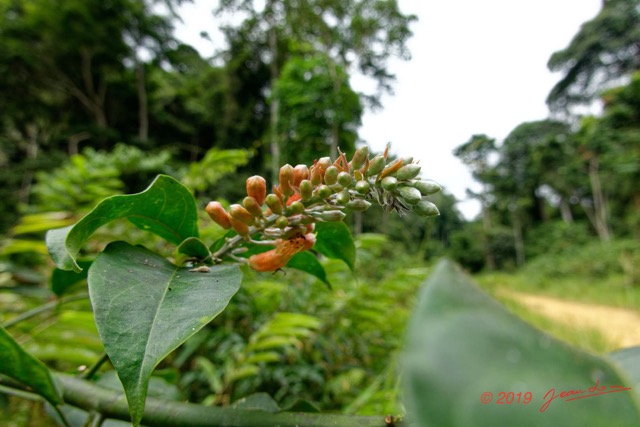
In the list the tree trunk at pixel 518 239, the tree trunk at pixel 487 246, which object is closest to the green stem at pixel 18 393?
the tree trunk at pixel 487 246

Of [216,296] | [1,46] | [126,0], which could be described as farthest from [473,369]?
[1,46]

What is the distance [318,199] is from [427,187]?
83 millimetres

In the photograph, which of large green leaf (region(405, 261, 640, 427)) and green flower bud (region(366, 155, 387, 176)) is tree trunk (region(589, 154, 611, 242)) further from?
large green leaf (region(405, 261, 640, 427))

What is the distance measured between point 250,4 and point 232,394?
28.3 feet

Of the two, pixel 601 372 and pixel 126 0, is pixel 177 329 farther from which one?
pixel 126 0

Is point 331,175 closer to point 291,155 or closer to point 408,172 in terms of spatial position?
point 408,172

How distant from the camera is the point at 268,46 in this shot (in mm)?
8797

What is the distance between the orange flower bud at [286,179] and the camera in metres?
0.28

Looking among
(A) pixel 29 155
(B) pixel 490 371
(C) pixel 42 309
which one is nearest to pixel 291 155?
(C) pixel 42 309

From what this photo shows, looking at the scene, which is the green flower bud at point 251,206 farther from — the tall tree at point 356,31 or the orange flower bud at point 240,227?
the tall tree at point 356,31

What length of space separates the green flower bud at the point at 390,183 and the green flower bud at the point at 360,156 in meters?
0.03

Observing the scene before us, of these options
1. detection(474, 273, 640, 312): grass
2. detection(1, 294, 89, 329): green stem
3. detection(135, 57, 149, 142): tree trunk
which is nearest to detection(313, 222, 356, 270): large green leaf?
detection(1, 294, 89, 329): green stem

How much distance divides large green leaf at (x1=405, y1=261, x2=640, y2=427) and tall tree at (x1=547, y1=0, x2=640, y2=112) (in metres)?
12.6

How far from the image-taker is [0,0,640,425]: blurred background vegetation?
4.23 feet
